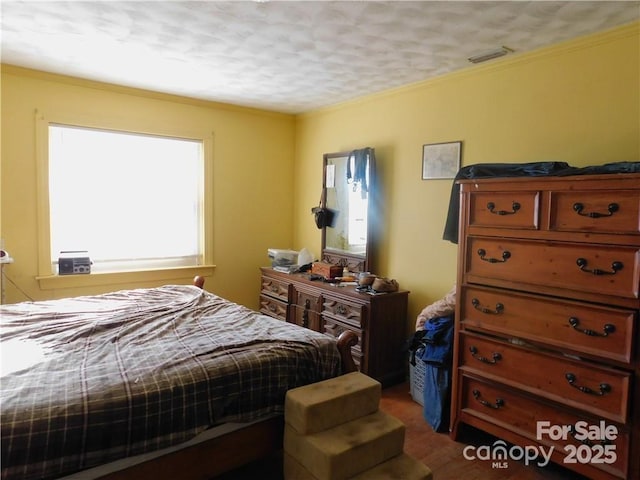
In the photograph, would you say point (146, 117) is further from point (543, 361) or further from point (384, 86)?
point (543, 361)

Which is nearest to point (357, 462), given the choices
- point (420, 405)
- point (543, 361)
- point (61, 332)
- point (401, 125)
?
point (543, 361)

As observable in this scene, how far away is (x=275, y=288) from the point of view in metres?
4.07

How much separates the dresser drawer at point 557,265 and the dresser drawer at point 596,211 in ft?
0.29

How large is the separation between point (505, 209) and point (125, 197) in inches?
120

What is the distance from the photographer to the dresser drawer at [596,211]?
1.84 m

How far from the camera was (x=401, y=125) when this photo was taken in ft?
11.5

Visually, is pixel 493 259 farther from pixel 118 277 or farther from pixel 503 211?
pixel 118 277

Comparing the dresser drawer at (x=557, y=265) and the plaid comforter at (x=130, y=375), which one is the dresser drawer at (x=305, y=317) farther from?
the dresser drawer at (x=557, y=265)

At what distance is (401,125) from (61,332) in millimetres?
2787

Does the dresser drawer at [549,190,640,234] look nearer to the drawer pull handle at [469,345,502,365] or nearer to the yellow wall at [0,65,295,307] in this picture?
the drawer pull handle at [469,345,502,365]

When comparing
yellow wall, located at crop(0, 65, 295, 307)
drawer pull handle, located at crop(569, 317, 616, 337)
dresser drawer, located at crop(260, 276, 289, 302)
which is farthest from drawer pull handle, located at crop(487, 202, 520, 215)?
yellow wall, located at crop(0, 65, 295, 307)

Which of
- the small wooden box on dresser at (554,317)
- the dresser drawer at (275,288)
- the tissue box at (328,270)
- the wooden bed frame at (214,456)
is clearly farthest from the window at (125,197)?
the small wooden box on dresser at (554,317)

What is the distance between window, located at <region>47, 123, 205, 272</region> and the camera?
3.42 metres

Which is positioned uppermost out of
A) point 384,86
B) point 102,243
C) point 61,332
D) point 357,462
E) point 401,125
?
point 384,86
